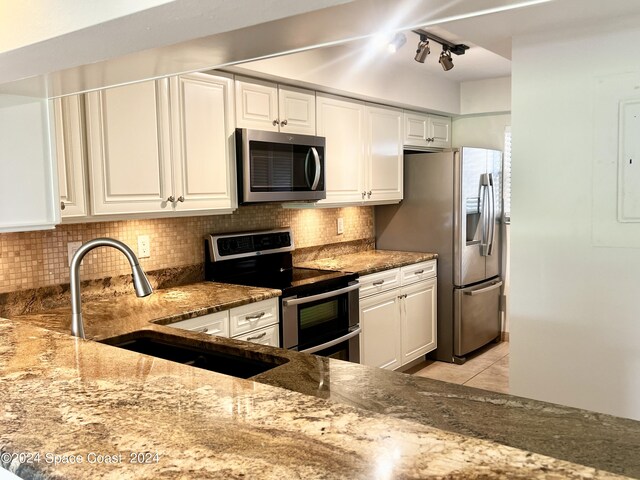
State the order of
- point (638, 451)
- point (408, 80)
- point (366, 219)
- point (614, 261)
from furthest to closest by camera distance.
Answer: point (366, 219)
point (408, 80)
point (614, 261)
point (638, 451)

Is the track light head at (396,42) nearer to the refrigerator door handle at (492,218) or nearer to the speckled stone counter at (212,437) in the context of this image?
the refrigerator door handle at (492,218)

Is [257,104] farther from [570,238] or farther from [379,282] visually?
[570,238]

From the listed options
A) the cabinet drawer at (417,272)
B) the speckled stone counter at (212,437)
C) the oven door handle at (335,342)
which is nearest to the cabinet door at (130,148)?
the oven door handle at (335,342)

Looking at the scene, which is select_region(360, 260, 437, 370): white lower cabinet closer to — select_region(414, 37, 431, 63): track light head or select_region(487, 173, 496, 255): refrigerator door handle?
select_region(487, 173, 496, 255): refrigerator door handle

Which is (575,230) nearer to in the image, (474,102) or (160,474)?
(160,474)

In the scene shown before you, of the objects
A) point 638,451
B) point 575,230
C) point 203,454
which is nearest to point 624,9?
point 575,230

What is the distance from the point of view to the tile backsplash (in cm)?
245

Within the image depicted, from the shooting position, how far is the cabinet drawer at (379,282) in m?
3.76

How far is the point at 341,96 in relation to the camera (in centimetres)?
388

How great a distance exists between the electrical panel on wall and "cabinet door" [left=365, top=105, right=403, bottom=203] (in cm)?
200

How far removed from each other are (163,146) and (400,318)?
231cm

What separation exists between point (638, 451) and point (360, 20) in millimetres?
982

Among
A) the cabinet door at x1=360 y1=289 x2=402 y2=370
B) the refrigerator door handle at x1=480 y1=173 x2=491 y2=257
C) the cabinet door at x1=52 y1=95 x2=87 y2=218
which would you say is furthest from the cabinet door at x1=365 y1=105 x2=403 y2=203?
the cabinet door at x1=52 y1=95 x2=87 y2=218

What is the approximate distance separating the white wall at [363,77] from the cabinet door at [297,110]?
0.09 meters
